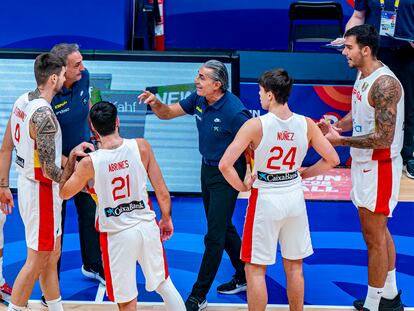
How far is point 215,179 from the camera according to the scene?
592 centimetres

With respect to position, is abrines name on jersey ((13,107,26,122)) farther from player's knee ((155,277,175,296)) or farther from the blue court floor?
the blue court floor

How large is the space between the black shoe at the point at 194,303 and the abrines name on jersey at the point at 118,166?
1.53 meters

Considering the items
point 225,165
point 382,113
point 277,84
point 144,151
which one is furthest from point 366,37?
point 144,151

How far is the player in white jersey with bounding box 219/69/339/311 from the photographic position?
5105 millimetres

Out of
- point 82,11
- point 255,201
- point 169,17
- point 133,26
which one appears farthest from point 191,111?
point 169,17

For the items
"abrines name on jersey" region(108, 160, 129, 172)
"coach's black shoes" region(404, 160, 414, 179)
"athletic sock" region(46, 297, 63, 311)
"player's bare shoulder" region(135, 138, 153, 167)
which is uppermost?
"player's bare shoulder" region(135, 138, 153, 167)

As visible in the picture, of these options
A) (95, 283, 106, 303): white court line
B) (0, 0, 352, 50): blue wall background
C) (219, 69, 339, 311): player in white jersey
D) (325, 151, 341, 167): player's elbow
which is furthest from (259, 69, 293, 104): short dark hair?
(0, 0, 352, 50): blue wall background

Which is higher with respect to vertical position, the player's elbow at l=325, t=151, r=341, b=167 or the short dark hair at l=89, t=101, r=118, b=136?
the short dark hair at l=89, t=101, r=118, b=136

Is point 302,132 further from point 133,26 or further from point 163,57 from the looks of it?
point 133,26

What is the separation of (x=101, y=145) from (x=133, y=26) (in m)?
5.86

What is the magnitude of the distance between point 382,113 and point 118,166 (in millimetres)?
1889

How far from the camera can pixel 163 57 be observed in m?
8.29

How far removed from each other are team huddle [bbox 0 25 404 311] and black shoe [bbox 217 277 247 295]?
13.6 inches

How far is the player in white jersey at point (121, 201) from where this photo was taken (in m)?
4.84
